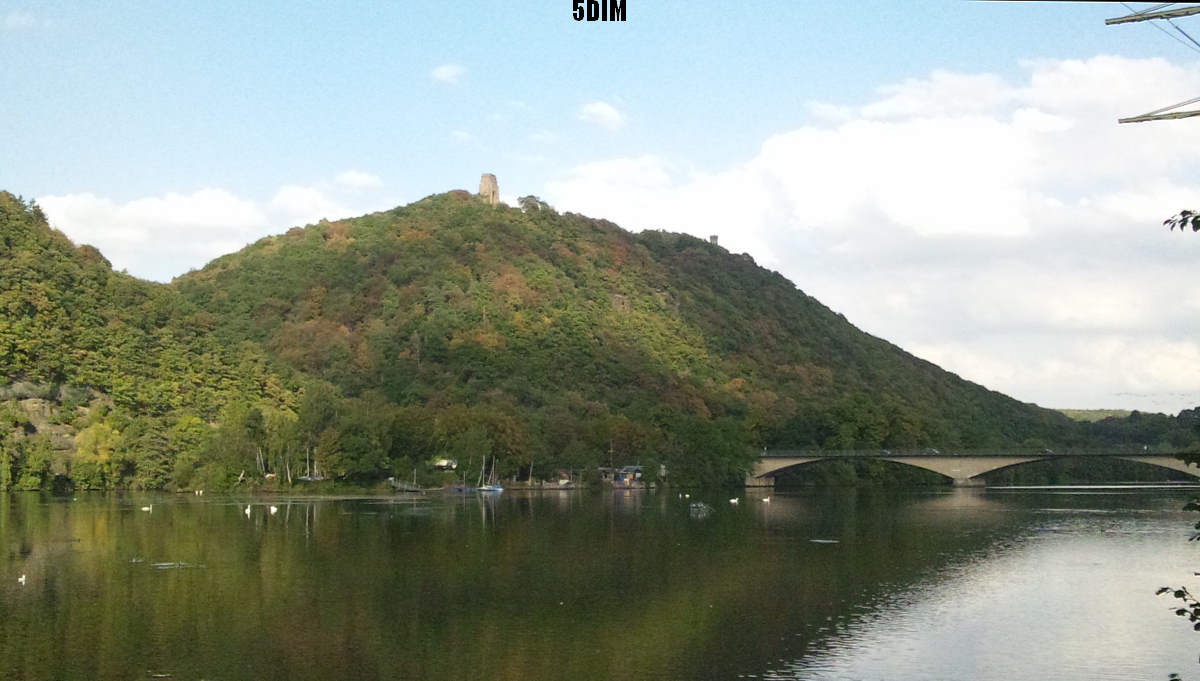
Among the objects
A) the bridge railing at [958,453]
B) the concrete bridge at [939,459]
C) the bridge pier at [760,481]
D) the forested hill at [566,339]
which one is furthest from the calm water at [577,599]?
the forested hill at [566,339]

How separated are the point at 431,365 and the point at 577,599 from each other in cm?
10179

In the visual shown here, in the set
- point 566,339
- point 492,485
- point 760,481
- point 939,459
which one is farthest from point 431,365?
point 939,459

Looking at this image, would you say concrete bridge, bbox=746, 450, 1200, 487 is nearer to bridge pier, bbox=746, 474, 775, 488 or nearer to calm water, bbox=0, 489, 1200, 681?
bridge pier, bbox=746, 474, 775, 488

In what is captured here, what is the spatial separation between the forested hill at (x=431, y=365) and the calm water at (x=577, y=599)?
3060 cm

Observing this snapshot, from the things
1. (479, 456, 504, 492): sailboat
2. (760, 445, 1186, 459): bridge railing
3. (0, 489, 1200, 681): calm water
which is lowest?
(0, 489, 1200, 681): calm water

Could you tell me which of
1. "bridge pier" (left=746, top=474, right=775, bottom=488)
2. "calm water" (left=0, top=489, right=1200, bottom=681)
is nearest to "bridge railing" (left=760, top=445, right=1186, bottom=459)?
"bridge pier" (left=746, top=474, right=775, bottom=488)

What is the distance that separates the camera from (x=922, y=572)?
Result: 4719cm

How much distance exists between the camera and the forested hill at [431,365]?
102 meters

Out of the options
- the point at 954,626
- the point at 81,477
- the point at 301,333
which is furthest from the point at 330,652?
the point at 301,333

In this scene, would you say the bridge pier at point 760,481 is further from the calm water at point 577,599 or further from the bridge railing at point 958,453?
the calm water at point 577,599

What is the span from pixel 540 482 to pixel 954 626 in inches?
3222

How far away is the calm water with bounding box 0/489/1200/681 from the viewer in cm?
2847

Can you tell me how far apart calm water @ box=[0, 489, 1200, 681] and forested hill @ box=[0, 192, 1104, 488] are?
100ft

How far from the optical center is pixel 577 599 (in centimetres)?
3822
